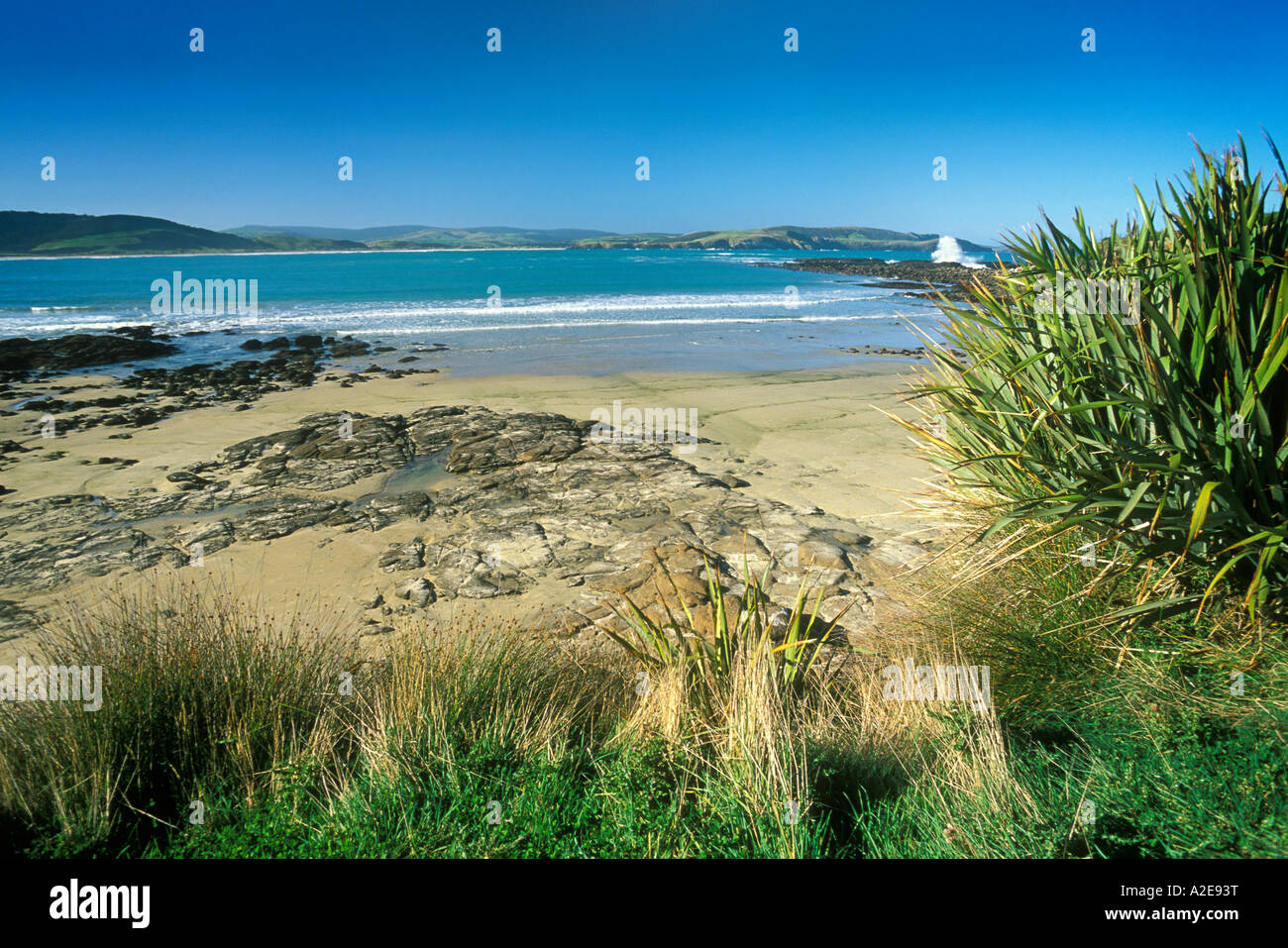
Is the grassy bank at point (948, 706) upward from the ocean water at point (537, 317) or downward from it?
downward

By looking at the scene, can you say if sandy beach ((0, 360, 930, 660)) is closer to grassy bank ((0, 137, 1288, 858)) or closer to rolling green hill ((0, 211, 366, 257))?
grassy bank ((0, 137, 1288, 858))

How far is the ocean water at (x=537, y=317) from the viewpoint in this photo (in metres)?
20.0

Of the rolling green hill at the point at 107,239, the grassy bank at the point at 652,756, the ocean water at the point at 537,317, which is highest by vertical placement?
the rolling green hill at the point at 107,239

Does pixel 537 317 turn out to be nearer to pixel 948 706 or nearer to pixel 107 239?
pixel 948 706

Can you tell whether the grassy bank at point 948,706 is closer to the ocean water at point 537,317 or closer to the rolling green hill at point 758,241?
the ocean water at point 537,317

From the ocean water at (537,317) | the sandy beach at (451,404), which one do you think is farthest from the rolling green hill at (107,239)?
the sandy beach at (451,404)

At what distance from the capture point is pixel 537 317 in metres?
30.0

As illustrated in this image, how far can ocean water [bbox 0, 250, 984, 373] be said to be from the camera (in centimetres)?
2002

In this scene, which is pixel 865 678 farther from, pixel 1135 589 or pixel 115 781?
pixel 115 781

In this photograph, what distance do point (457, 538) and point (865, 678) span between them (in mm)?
4342

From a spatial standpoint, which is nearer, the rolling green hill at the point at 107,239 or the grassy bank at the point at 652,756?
the grassy bank at the point at 652,756

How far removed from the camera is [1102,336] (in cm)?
364

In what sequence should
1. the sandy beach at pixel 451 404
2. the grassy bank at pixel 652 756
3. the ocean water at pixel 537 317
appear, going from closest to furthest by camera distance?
the grassy bank at pixel 652 756, the sandy beach at pixel 451 404, the ocean water at pixel 537 317

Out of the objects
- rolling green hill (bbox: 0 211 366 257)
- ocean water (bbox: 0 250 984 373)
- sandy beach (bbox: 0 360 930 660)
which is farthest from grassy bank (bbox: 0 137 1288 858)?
rolling green hill (bbox: 0 211 366 257)
